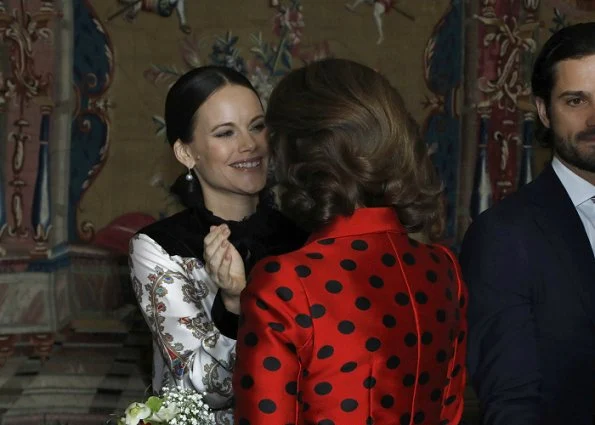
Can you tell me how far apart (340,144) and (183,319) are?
0.91 meters

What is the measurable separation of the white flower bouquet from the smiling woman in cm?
18

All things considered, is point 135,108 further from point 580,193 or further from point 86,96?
point 580,193

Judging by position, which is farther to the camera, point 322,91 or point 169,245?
point 169,245

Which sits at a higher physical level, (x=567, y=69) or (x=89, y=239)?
(x=567, y=69)

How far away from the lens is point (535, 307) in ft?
9.33

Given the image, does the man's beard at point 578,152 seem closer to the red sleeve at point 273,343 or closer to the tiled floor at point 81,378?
the red sleeve at point 273,343

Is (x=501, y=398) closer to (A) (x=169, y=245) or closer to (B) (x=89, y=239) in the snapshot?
(A) (x=169, y=245)

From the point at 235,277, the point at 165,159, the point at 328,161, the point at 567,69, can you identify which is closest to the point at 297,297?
the point at 328,161

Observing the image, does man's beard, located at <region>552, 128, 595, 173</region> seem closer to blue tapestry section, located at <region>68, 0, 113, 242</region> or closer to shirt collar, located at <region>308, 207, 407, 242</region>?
shirt collar, located at <region>308, 207, 407, 242</region>

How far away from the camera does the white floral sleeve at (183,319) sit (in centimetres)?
262

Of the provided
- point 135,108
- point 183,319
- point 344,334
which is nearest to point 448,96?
point 135,108

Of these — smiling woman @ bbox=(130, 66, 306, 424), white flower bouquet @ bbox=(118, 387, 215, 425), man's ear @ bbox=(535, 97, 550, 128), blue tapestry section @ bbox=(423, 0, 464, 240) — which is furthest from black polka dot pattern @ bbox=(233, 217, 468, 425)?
blue tapestry section @ bbox=(423, 0, 464, 240)

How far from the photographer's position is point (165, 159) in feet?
18.3

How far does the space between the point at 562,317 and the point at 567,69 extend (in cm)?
70
